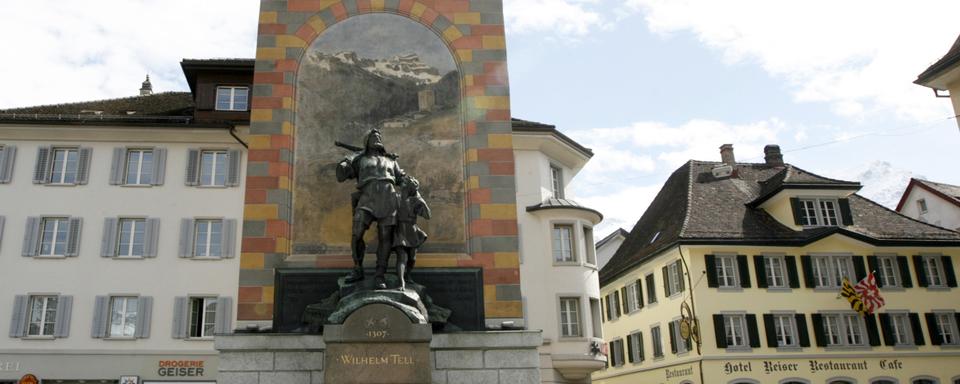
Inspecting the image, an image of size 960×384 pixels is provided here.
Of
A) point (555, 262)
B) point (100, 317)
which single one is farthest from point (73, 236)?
point (555, 262)

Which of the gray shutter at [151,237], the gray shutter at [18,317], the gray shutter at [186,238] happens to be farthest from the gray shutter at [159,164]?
the gray shutter at [18,317]

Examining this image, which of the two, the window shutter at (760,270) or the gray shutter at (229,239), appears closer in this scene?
the gray shutter at (229,239)

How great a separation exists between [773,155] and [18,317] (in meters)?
33.3

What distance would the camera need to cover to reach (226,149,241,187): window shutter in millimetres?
28672

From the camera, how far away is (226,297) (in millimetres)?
27297

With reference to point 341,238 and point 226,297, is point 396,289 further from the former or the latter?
point 226,297

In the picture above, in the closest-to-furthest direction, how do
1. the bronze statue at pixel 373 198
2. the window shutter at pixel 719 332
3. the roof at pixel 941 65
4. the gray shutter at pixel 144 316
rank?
the bronze statue at pixel 373 198
the roof at pixel 941 65
the gray shutter at pixel 144 316
the window shutter at pixel 719 332

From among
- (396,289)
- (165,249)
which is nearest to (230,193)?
(165,249)

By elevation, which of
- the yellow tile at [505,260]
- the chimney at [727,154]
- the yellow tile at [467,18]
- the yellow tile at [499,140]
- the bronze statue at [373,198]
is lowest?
the yellow tile at [505,260]

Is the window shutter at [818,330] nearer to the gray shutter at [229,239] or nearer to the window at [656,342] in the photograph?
the window at [656,342]

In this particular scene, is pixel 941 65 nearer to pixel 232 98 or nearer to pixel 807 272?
pixel 807 272

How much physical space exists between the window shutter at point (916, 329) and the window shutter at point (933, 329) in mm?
407

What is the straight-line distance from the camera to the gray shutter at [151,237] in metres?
27.7

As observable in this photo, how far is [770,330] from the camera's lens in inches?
1251
